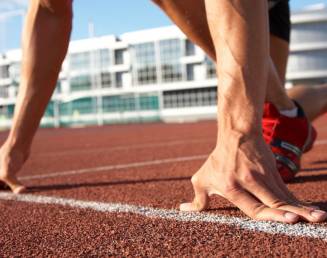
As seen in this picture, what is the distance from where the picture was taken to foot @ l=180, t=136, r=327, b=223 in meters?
1.38

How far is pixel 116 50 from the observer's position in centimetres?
4969

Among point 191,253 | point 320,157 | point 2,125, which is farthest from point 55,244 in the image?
point 2,125

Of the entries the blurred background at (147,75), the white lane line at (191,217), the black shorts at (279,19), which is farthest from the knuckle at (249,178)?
the blurred background at (147,75)

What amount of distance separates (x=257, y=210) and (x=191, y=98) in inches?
1772

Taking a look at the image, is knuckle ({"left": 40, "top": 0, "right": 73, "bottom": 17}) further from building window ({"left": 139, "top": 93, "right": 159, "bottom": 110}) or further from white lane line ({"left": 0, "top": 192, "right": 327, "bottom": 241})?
building window ({"left": 139, "top": 93, "right": 159, "bottom": 110})

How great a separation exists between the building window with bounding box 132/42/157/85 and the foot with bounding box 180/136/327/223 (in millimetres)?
47562

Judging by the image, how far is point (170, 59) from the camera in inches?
1877

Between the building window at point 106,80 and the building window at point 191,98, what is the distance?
613 centimetres

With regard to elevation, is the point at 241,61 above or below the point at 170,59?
above

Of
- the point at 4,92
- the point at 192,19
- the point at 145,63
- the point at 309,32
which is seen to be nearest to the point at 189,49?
the point at 145,63

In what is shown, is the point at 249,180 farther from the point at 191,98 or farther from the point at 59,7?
the point at 191,98

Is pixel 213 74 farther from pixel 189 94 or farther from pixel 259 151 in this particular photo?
pixel 259 151

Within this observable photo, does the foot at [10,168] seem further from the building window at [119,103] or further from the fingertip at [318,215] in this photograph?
the building window at [119,103]

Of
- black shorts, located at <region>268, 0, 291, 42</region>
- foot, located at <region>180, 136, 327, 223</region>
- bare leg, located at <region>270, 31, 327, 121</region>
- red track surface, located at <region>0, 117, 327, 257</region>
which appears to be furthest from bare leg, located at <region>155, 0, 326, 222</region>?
black shorts, located at <region>268, 0, 291, 42</region>
